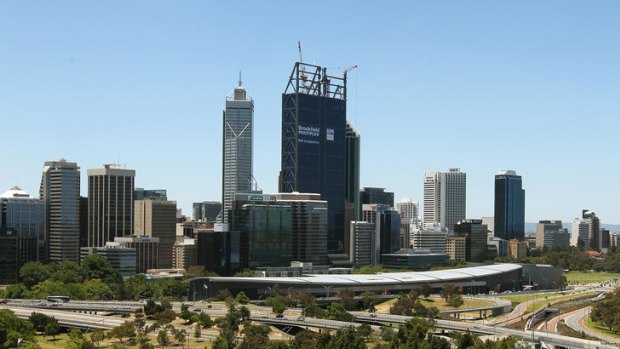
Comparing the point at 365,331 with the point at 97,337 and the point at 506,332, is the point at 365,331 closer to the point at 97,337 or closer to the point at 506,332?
the point at 506,332

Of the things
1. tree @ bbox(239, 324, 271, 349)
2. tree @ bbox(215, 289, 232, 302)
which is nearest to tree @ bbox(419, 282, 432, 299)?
tree @ bbox(215, 289, 232, 302)

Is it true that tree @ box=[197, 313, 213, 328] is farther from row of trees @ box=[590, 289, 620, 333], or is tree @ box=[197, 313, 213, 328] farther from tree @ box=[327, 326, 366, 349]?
row of trees @ box=[590, 289, 620, 333]

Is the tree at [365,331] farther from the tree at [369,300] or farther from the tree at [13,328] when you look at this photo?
the tree at [369,300]

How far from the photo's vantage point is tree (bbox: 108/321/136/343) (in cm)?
11951

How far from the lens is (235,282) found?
18312 cm

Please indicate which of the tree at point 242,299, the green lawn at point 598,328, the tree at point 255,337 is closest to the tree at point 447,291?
the green lawn at point 598,328

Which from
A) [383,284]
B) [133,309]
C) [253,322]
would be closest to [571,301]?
[383,284]

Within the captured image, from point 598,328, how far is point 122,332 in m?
78.5

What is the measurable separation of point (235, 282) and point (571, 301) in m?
75.9

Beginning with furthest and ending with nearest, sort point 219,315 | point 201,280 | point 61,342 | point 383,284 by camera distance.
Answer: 1. point 383,284
2. point 201,280
3. point 219,315
4. point 61,342

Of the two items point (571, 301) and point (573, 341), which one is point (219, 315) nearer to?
point (573, 341)

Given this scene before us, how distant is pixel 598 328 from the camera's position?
141 meters

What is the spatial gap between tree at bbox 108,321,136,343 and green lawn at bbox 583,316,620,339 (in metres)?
73.9

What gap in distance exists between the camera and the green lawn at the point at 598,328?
13324 cm
